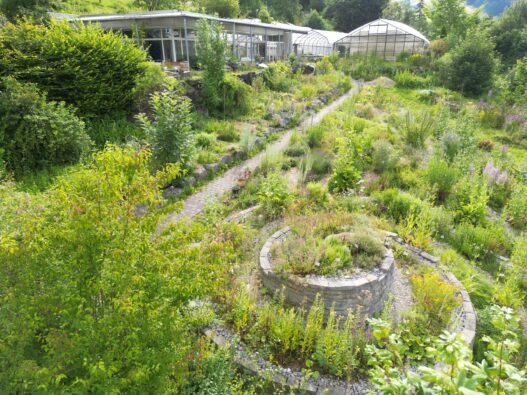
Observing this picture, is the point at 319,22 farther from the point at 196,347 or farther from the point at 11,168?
Result: the point at 196,347

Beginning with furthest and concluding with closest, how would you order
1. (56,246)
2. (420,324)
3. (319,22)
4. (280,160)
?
(319,22)
(280,160)
(420,324)
(56,246)

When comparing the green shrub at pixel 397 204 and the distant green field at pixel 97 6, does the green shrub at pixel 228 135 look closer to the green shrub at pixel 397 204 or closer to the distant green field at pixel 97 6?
the green shrub at pixel 397 204

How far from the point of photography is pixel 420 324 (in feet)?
13.4

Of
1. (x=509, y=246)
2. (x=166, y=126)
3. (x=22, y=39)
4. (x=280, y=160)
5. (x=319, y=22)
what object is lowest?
(x=509, y=246)

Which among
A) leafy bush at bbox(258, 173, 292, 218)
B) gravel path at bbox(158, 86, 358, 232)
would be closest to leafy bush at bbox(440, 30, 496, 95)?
gravel path at bbox(158, 86, 358, 232)

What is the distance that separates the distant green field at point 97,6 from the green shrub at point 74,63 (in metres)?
15.1

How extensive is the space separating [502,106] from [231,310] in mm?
16008

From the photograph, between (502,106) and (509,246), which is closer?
(509,246)

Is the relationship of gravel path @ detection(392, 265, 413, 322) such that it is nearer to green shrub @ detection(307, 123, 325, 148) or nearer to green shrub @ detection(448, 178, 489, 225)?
green shrub @ detection(448, 178, 489, 225)

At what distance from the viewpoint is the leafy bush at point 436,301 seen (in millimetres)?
4199

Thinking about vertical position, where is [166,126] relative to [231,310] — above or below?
above

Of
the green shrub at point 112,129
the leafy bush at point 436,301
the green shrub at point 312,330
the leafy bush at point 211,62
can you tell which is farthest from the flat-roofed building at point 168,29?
the green shrub at point 312,330

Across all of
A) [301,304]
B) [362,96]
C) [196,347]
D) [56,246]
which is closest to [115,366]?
[56,246]

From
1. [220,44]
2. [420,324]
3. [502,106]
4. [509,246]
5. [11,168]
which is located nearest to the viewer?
[420,324]
